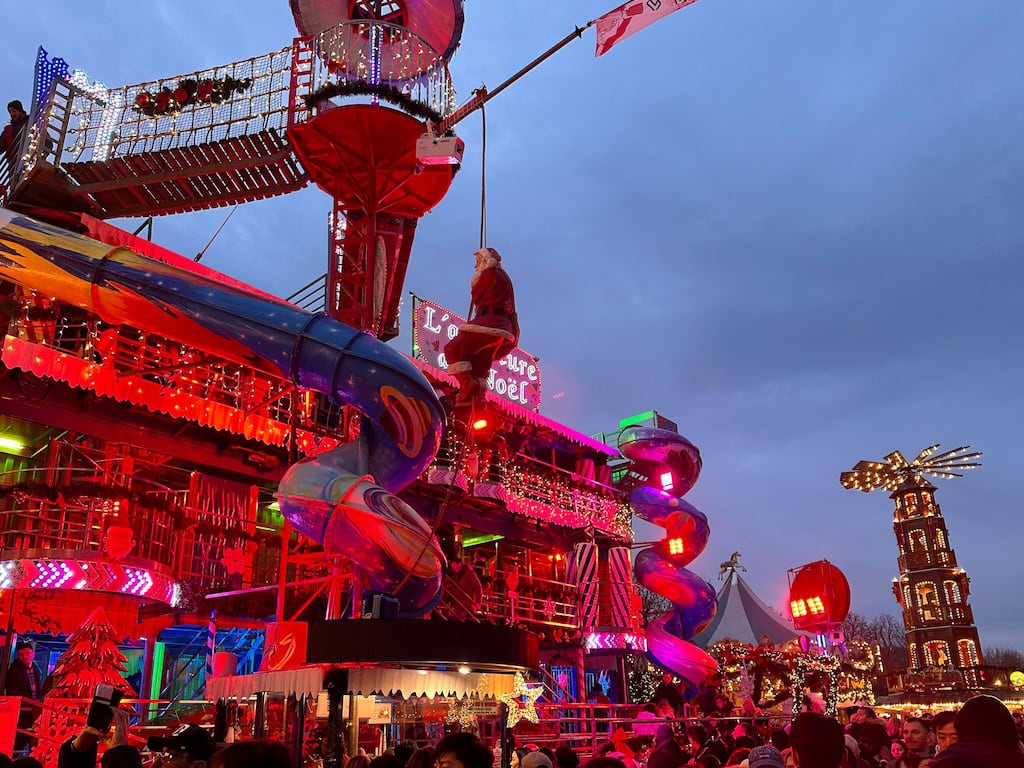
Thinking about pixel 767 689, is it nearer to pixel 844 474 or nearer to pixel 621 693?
pixel 621 693

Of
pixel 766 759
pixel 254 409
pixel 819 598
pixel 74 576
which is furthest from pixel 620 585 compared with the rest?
pixel 766 759

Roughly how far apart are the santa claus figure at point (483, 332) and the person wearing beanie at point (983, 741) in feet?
26.3

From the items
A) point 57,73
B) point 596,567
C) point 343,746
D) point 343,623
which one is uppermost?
point 57,73

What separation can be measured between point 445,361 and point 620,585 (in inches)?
403

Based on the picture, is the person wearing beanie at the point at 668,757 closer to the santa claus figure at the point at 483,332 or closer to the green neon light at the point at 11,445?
the santa claus figure at the point at 483,332

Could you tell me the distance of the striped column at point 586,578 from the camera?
1080 inches

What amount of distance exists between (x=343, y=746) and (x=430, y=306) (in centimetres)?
1898

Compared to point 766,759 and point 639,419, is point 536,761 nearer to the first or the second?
point 766,759

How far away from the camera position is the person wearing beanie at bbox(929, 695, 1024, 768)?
3475 millimetres

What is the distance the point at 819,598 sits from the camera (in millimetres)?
22234

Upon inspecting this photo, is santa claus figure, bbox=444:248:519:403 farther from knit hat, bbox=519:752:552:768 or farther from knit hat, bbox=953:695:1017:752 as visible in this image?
knit hat, bbox=953:695:1017:752

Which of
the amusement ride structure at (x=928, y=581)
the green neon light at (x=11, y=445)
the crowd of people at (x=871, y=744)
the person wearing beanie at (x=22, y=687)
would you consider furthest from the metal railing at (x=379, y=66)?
the amusement ride structure at (x=928, y=581)

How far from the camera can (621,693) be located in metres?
28.2

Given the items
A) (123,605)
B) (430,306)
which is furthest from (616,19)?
(430,306)
